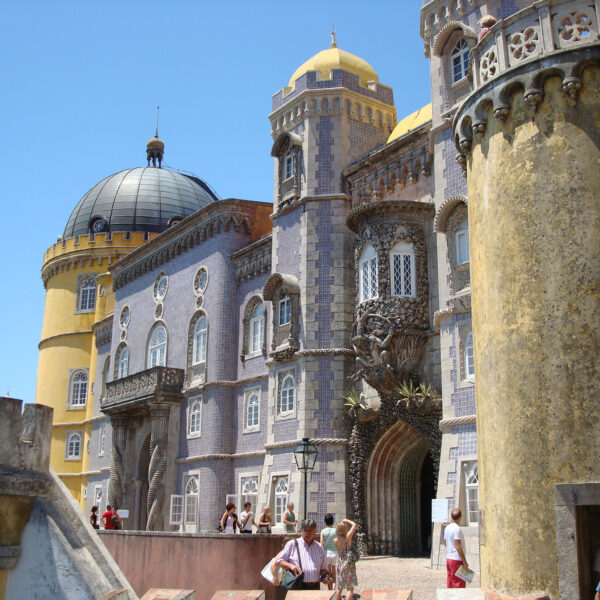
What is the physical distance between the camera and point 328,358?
22953mm

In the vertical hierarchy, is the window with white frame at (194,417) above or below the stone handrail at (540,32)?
below

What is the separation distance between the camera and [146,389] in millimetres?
30609

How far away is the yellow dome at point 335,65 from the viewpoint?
25.7 meters

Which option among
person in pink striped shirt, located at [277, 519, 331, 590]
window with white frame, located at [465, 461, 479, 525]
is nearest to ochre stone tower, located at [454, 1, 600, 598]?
person in pink striped shirt, located at [277, 519, 331, 590]

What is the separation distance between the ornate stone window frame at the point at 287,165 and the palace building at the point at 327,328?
67mm

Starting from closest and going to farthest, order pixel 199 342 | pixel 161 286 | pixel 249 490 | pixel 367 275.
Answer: pixel 367 275 → pixel 249 490 → pixel 199 342 → pixel 161 286

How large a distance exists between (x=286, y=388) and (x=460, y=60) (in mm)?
10598

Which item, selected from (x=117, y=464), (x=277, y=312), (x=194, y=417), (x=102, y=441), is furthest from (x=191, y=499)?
(x=102, y=441)

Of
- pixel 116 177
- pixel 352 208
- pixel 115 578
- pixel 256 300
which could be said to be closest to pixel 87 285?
pixel 116 177

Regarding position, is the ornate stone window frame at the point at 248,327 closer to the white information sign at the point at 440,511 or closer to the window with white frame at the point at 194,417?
the window with white frame at the point at 194,417

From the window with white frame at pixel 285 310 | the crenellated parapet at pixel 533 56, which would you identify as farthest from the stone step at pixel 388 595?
the window with white frame at pixel 285 310

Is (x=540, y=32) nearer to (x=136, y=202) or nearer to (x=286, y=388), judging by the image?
(x=286, y=388)

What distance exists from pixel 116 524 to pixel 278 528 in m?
5.40

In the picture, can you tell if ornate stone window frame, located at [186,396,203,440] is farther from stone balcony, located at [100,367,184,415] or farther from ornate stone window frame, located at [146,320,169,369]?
ornate stone window frame, located at [146,320,169,369]
